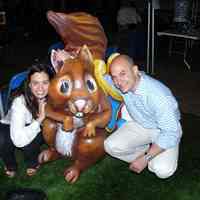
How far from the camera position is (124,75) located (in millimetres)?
2186

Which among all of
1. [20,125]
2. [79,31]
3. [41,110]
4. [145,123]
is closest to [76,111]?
[41,110]

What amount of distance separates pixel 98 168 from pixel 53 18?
107 centimetres

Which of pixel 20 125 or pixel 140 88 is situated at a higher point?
pixel 140 88

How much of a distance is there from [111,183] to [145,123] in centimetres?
47

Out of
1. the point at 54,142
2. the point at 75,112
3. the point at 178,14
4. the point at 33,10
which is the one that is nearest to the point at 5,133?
the point at 54,142

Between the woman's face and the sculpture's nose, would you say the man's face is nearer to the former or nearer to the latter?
the sculpture's nose

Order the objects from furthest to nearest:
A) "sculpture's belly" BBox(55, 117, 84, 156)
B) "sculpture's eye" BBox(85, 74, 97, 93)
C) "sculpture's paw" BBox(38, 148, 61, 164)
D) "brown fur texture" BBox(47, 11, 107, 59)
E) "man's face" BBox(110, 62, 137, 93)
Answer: "sculpture's paw" BBox(38, 148, 61, 164) < "brown fur texture" BBox(47, 11, 107, 59) < "sculpture's belly" BBox(55, 117, 84, 156) < "sculpture's eye" BBox(85, 74, 97, 93) < "man's face" BBox(110, 62, 137, 93)

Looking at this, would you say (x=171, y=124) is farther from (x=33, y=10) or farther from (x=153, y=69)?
(x=33, y=10)

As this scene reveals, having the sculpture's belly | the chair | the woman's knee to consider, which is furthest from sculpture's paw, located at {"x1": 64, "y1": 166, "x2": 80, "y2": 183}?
the chair

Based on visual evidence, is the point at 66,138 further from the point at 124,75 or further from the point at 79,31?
the point at 79,31

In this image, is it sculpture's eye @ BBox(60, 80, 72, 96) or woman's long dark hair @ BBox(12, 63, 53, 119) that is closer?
sculpture's eye @ BBox(60, 80, 72, 96)

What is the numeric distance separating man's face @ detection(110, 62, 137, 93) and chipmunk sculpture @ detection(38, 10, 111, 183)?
0.17 metres

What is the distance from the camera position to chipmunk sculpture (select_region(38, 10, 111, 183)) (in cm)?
225

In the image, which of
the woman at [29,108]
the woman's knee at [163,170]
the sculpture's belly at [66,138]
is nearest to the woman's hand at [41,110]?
the woman at [29,108]
